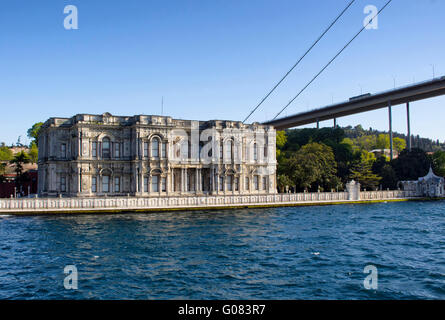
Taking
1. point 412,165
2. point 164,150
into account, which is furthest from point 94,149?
point 412,165

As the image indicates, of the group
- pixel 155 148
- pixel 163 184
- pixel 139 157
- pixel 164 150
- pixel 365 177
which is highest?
pixel 155 148

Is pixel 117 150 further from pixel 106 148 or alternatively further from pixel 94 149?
pixel 94 149

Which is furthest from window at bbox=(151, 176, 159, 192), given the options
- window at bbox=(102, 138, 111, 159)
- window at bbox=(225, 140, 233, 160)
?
window at bbox=(225, 140, 233, 160)

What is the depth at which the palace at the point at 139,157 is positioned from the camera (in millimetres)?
46531

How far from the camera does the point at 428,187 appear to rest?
58625 mm

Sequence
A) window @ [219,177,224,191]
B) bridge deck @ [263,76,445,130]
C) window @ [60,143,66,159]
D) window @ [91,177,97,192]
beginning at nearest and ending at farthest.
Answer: window @ [91,177,97,192] < window @ [60,143,66,159] < window @ [219,177,224,191] < bridge deck @ [263,76,445,130]

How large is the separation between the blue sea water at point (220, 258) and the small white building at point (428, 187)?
26.5 m

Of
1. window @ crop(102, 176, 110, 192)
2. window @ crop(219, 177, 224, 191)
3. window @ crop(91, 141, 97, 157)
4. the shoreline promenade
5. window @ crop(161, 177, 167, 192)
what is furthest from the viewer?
window @ crop(219, 177, 224, 191)

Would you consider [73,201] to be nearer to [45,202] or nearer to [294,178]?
[45,202]

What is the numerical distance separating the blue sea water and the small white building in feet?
87.1

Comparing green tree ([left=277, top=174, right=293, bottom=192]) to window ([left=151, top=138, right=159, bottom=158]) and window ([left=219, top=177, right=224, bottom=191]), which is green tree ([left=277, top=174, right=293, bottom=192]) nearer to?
window ([left=219, top=177, right=224, bottom=191])

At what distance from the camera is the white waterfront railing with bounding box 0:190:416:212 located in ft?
119

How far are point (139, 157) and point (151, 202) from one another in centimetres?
861

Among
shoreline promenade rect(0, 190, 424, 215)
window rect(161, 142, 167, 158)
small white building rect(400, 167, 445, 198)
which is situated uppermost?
window rect(161, 142, 167, 158)
